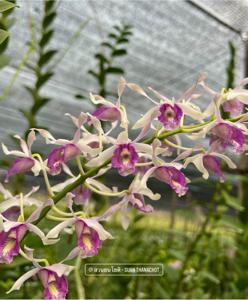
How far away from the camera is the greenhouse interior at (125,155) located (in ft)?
1.61

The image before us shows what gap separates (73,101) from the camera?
3410 mm

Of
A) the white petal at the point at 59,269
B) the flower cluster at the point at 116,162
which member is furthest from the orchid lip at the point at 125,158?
the white petal at the point at 59,269

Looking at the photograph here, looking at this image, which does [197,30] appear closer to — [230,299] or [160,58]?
[160,58]

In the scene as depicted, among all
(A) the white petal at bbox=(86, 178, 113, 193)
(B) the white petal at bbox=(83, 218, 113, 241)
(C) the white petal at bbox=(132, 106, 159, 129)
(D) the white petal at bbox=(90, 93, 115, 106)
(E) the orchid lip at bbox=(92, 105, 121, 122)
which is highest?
(D) the white petal at bbox=(90, 93, 115, 106)

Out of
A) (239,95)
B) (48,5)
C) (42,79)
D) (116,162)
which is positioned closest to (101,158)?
(116,162)

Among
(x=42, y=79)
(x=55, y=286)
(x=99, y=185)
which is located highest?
(x=42, y=79)

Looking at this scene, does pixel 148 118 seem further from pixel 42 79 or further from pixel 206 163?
pixel 42 79

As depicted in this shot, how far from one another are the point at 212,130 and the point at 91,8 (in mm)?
1823

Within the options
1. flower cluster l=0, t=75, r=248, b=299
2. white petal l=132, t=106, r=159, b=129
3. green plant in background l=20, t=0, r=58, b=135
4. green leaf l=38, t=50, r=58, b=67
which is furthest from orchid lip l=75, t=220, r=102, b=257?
green leaf l=38, t=50, r=58, b=67

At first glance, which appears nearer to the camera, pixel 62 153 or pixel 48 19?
pixel 62 153

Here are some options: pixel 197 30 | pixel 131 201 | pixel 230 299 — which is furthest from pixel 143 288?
pixel 197 30

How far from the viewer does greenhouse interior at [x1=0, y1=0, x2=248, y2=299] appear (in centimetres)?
49

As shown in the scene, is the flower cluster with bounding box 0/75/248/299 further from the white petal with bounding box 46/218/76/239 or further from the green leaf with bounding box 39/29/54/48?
the green leaf with bounding box 39/29/54/48

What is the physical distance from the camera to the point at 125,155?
48 cm
